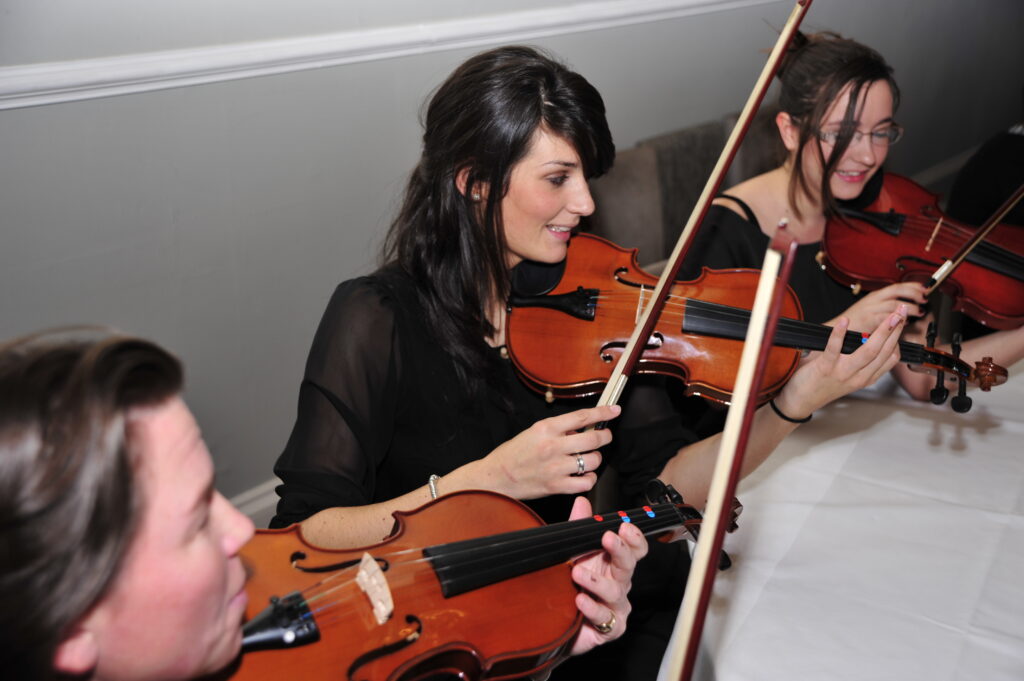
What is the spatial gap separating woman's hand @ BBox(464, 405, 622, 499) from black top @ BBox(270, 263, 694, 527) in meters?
0.23

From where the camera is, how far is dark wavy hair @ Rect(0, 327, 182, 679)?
1.52ft

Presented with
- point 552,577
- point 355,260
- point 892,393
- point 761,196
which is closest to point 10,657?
point 552,577

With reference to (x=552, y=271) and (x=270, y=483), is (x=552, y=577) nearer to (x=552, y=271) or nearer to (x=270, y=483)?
(x=552, y=271)

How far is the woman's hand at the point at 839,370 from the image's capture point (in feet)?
3.73

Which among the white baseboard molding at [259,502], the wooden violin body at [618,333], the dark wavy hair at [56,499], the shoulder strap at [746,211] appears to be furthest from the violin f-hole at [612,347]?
the white baseboard molding at [259,502]

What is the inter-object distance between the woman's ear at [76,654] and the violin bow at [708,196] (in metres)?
0.67

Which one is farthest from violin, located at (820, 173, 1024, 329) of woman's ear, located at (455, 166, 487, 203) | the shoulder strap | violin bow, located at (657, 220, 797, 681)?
violin bow, located at (657, 220, 797, 681)

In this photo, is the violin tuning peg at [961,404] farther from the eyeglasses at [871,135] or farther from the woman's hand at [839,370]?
the eyeglasses at [871,135]

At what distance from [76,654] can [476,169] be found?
2.88 ft

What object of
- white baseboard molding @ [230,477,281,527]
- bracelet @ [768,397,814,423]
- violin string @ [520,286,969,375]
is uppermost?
violin string @ [520,286,969,375]

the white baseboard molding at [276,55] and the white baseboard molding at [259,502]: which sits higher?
the white baseboard molding at [276,55]

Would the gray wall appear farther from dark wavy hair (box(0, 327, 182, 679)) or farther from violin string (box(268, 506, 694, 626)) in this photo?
dark wavy hair (box(0, 327, 182, 679))

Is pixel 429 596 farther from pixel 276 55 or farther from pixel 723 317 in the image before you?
→ pixel 276 55

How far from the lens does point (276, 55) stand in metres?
1.82
